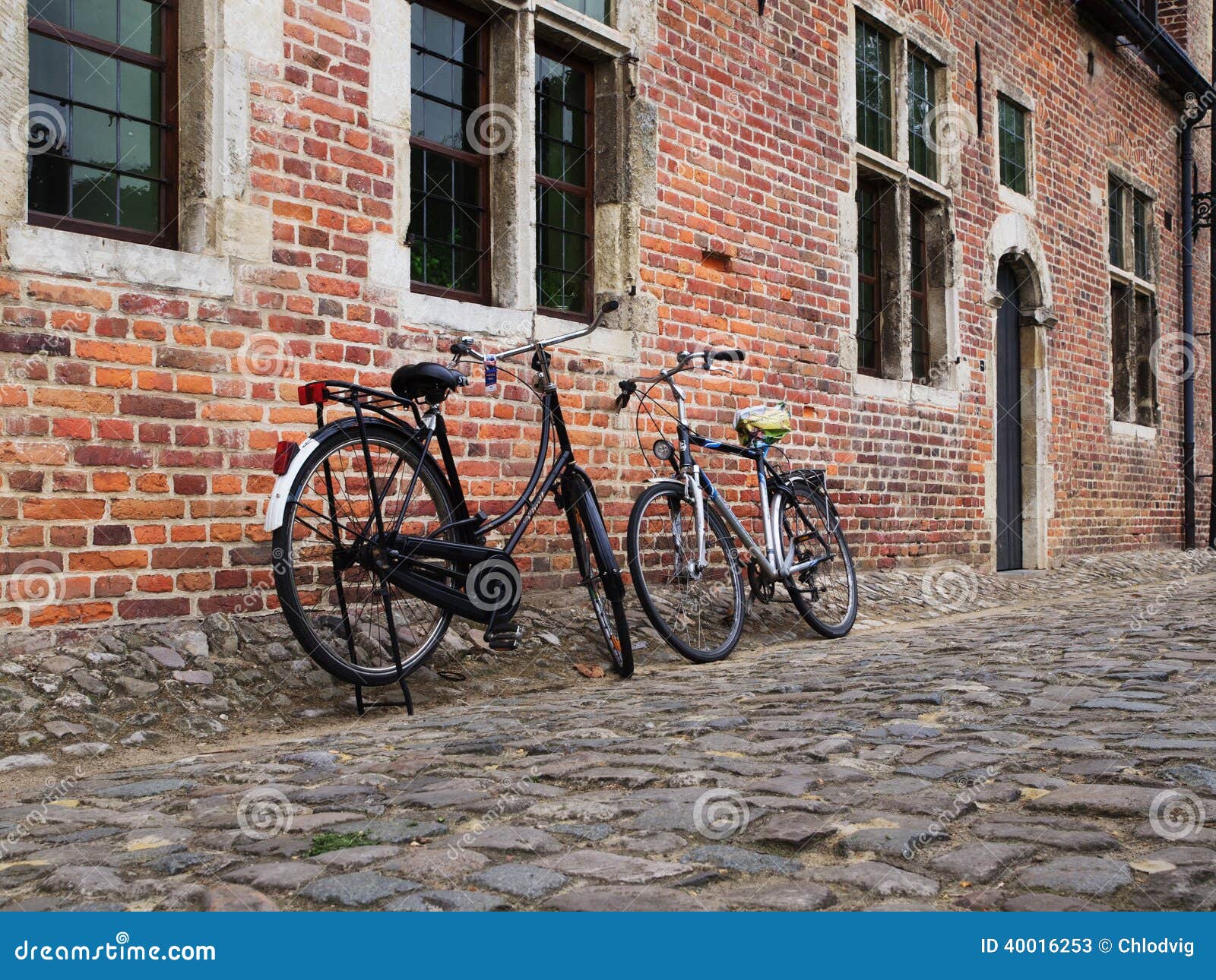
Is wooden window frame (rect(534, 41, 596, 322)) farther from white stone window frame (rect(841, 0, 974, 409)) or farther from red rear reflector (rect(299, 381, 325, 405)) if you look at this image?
white stone window frame (rect(841, 0, 974, 409))

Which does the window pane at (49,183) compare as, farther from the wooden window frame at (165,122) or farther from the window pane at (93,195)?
the wooden window frame at (165,122)

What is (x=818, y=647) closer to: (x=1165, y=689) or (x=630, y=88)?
(x=1165, y=689)

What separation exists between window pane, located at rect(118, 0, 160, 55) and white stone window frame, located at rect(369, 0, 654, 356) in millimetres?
923

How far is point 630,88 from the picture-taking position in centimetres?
680

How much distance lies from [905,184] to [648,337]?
3.72m

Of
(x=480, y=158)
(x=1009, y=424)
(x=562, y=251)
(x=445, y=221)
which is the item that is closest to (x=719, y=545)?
(x=562, y=251)

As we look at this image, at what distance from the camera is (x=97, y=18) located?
4.55m

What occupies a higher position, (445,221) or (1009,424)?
(445,221)

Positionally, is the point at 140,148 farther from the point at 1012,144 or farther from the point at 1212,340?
the point at 1212,340

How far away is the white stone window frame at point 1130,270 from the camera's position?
1328 cm

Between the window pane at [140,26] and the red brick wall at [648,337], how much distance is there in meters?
0.40

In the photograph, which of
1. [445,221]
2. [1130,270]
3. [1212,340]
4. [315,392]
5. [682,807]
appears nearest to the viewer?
[682,807]

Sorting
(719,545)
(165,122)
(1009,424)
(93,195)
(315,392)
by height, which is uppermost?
(165,122)

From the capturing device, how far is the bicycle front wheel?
5.82m
